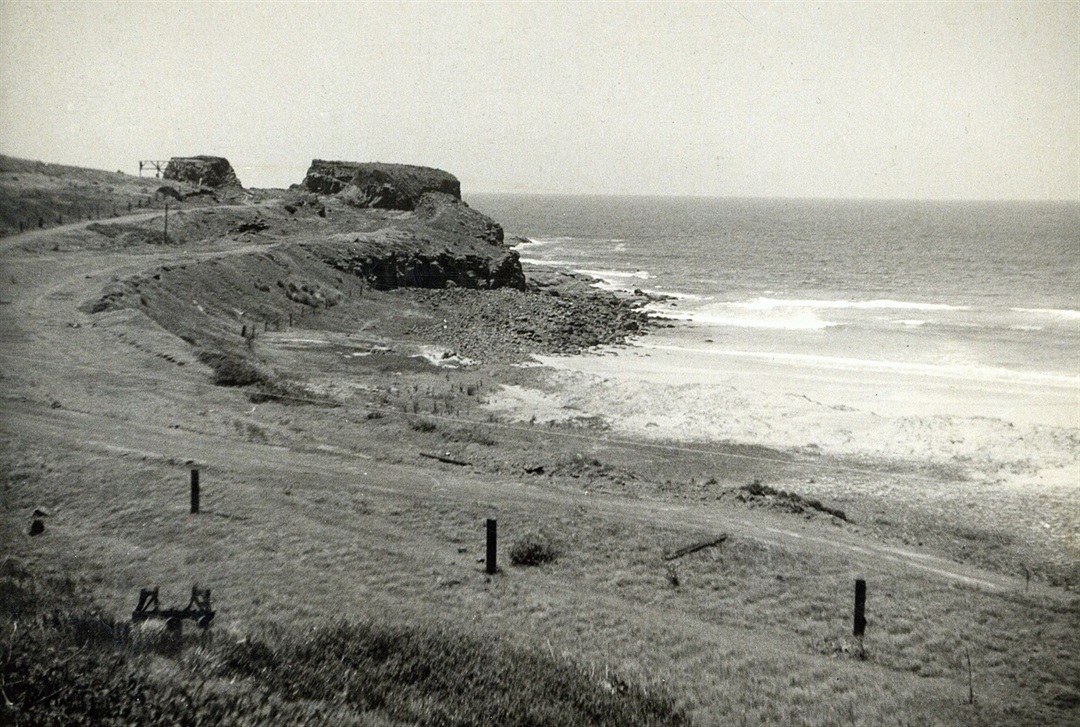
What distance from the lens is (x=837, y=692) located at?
11.6m

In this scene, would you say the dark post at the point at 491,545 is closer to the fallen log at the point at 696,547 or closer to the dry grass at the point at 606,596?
the dry grass at the point at 606,596

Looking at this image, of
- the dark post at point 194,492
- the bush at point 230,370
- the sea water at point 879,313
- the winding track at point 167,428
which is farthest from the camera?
the sea water at point 879,313

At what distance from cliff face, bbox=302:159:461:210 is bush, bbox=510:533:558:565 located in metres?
57.9

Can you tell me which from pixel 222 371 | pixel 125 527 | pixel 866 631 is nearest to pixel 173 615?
pixel 125 527

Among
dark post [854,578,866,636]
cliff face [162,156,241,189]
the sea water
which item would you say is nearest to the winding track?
dark post [854,578,866,636]

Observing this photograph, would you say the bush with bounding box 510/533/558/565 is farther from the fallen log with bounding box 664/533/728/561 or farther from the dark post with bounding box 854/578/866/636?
the dark post with bounding box 854/578/866/636

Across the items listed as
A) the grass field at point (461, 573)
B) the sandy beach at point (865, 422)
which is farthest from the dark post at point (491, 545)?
the sandy beach at point (865, 422)

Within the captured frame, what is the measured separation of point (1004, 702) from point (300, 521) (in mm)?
13030

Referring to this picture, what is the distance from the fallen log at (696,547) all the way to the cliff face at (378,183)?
5814 centimetres

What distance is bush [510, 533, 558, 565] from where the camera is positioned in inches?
608

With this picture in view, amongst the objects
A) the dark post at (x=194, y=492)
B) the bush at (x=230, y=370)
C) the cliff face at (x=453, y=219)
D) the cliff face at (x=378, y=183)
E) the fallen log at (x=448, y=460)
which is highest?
the cliff face at (x=378, y=183)

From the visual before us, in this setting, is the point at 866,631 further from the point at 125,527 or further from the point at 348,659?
the point at 125,527

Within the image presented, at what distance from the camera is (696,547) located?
16.1 metres

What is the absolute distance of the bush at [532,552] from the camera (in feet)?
50.6
